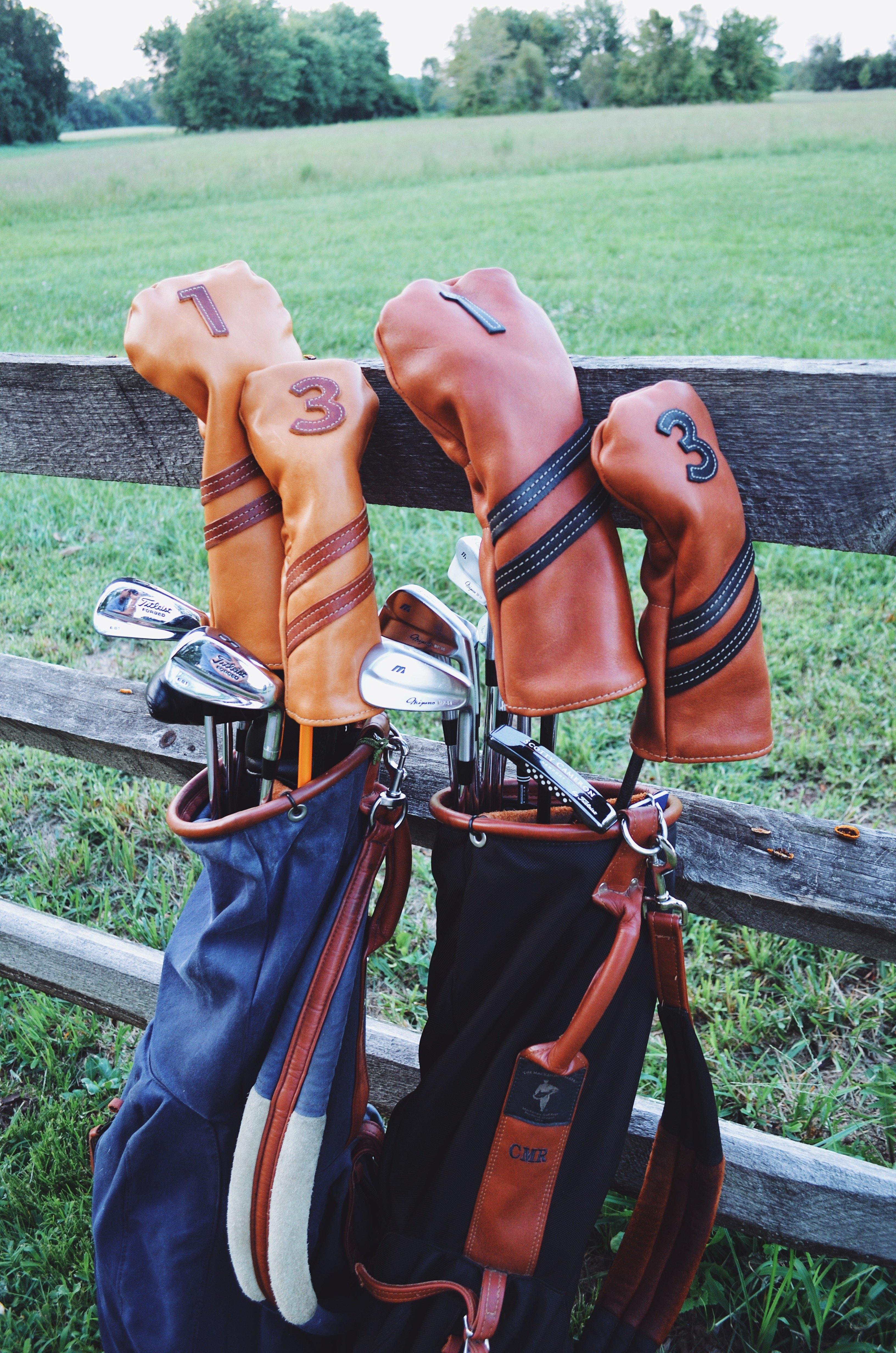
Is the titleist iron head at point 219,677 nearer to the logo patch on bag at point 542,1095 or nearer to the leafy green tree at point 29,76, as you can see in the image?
the logo patch on bag at point 542,1095

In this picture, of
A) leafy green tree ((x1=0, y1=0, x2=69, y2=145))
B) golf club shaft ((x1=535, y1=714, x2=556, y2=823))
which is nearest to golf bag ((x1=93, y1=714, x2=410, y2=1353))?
golf club shaft ((x1=535, y1=714, x2=556, y2=823))

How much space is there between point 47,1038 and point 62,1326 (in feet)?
2.01

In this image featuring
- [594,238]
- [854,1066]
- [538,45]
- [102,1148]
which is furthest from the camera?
[538,45]

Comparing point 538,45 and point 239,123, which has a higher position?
point 538,45

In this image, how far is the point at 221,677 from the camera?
1.03 metres

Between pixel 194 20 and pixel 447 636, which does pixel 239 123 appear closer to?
pixel 194 20

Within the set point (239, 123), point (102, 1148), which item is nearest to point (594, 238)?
point (102, 1148)

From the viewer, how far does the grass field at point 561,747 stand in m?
1.63

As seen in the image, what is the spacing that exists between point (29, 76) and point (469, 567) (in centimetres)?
1230

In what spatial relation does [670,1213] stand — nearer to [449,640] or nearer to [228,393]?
[449,640]

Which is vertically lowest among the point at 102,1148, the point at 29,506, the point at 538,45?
the point at 102,1148

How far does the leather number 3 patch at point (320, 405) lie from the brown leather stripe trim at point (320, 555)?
0.10 meters

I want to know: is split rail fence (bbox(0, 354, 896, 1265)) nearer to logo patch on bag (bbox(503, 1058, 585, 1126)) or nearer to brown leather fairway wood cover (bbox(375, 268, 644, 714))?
brown leather fairway wood cover (bbox(375, 268, 644, 714))

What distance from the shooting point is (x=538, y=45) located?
49125 mm
